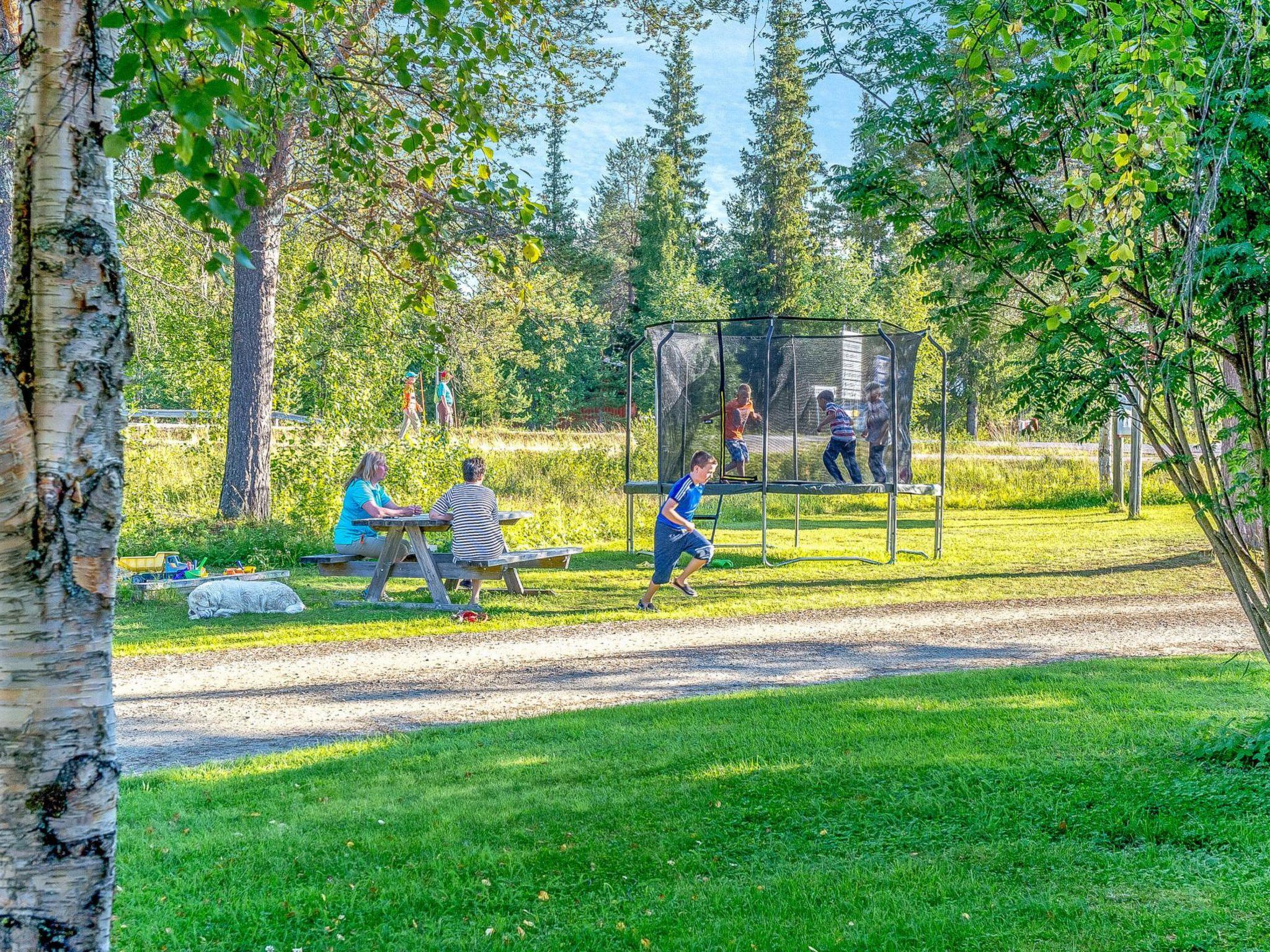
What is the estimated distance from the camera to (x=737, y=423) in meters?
14.6

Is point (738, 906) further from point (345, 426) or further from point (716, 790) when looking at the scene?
point (345, 426)

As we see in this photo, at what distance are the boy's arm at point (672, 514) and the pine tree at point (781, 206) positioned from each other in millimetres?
42078

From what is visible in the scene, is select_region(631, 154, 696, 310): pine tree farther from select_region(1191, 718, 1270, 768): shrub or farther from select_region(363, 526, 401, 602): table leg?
select_region(1191, 718, 1270, 768): shrub

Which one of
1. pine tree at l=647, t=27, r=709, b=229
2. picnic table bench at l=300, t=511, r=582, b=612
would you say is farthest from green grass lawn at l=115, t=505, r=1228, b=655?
pine tree at l=647, t=27, r=709, b=229

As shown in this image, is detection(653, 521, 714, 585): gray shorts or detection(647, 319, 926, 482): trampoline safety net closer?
detection(653, 521, 714, 585): gray shorts

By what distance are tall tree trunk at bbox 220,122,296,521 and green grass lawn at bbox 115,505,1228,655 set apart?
1.96 m

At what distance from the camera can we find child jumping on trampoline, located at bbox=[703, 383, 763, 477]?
14531 mm

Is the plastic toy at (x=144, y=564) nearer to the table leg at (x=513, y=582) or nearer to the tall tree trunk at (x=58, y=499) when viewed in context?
the table leg at (x=513, y=582)

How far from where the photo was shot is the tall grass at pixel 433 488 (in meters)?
13.1

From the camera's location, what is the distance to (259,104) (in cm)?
401

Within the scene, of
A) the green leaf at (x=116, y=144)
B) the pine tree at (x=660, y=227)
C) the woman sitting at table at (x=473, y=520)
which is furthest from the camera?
the pine tree at (x=660, y=227)

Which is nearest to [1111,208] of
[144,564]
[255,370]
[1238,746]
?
[1238,746]

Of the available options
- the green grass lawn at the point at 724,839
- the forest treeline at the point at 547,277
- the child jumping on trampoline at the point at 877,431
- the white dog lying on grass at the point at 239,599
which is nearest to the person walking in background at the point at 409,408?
the forest treeline at the point at 547,277

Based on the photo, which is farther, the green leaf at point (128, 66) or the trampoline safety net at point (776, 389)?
the trampoline safety net at point (776, 389)
